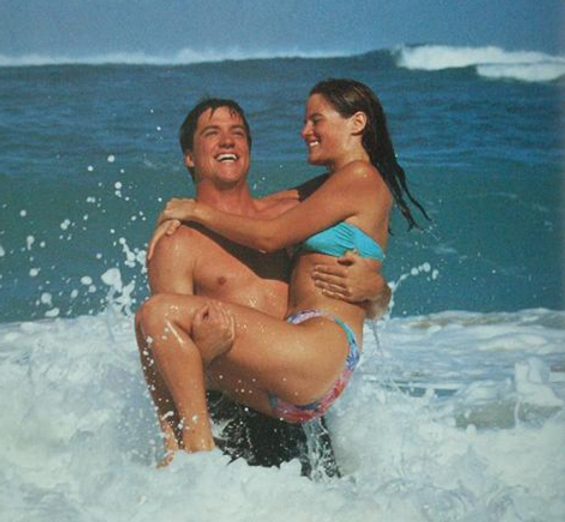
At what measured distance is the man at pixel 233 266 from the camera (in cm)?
295

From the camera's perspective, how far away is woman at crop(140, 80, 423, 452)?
8.90 feet

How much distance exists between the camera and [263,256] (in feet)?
10.00

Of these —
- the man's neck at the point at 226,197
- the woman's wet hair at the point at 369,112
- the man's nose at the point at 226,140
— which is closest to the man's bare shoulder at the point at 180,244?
the man's neck at the point at 226,197

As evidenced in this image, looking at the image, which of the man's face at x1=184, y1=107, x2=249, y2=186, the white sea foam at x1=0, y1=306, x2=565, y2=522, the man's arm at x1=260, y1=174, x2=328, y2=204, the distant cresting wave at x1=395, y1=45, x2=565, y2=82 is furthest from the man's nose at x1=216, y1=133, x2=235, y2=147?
the distant cresting wave at x1=395, y1=45, x2=565, y2=82

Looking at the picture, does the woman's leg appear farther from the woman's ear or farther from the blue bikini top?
the woman's ear

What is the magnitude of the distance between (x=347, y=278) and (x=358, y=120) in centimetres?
40

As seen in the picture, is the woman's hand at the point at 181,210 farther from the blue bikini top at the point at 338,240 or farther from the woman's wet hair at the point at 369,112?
the woman's wet hair at the point at 369,112

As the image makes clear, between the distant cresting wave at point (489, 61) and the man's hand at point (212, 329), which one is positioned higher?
the distant cresting wave at point (489, 61)

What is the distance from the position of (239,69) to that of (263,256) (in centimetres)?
170

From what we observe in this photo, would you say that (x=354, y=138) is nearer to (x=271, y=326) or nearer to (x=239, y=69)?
(x=271, y=326)

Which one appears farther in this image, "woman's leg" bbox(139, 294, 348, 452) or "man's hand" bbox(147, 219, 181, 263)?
"man's hand" bbox(147, 219, 181, 263)

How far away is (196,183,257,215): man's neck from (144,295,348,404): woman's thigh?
1.25 ft

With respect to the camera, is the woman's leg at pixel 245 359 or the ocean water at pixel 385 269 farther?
the ocean water at pixel 385 269

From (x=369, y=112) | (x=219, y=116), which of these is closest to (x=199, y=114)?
(x=219, y=116)
